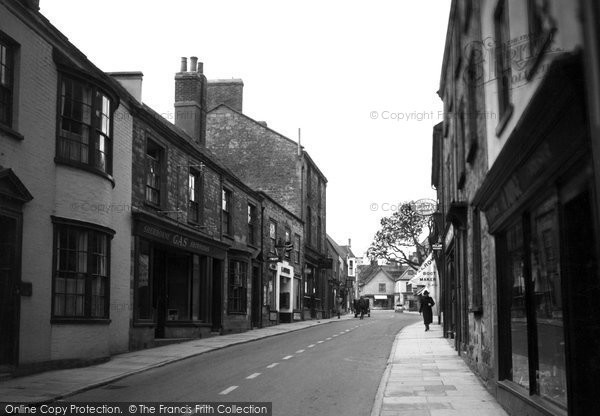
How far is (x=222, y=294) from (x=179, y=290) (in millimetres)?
3100

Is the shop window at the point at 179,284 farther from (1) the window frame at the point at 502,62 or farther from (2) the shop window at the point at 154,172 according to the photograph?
(1) the window frame at the point at 502,62

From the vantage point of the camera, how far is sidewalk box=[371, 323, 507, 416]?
8.41 meters

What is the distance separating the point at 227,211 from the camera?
2520 cm

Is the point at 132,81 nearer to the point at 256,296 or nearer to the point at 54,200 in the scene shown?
the point at 54,200

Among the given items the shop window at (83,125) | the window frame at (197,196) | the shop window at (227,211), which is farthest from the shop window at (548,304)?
the shop window at (227,211)

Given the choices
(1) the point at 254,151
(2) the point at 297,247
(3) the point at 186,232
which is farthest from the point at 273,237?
(3) the point at 186,232

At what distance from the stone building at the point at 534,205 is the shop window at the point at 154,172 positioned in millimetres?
9662

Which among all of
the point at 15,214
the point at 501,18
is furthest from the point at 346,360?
the point at 501,18

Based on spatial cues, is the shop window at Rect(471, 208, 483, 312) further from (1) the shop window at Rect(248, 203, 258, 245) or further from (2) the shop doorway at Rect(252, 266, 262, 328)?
(2) the shop doorway at Rect(252, 266, 262, 328)

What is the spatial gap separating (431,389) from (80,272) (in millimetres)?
7741

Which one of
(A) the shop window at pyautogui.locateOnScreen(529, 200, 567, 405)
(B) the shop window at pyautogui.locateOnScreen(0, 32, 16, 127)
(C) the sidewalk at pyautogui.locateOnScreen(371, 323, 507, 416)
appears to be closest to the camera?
(A) the shop window at pyautogui.locateOnScreen(529, 200, 567, 405)

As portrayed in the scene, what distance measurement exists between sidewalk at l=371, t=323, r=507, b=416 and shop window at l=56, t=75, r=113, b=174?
7802 millimetres

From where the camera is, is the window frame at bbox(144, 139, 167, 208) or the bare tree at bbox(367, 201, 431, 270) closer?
the window frame at bbox(144, 139, 167, 208)

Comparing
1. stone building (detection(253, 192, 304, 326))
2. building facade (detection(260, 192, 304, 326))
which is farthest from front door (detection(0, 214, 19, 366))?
building facade (detection(260, 192, 304, 326))
